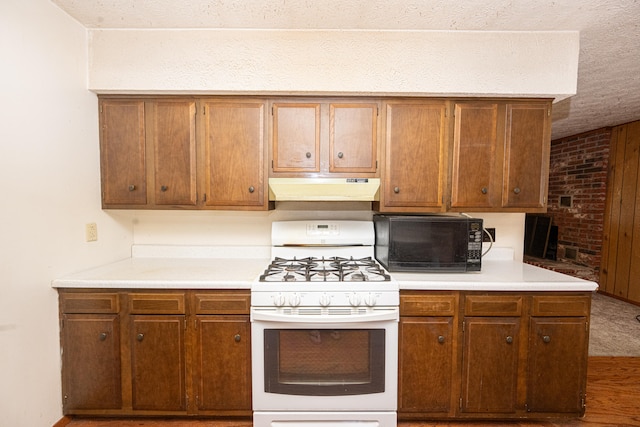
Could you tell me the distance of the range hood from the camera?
1961 millimetres

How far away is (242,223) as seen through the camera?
2.39 metres

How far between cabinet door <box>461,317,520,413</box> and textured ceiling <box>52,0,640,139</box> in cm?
174

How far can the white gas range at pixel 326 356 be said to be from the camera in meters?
1.63

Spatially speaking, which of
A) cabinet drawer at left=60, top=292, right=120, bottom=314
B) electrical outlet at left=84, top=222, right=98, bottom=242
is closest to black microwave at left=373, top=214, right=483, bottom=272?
cabinet drawer at left=60, top=292, right=120, bottom=314

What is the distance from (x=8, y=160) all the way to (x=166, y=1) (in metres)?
1.18

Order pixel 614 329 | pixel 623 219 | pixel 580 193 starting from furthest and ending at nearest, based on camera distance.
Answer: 1. pixel 580 193
2. pixel 623 219
3. pixel 614 329

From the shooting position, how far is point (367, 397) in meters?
1.66

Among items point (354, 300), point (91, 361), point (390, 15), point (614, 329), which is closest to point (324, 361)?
point (354, 300)

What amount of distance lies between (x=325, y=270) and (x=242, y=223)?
90 cm

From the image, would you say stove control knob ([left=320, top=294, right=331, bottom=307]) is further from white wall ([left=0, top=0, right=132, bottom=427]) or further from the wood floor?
white wall ([left=0, top=0, right=132, bottom=427])

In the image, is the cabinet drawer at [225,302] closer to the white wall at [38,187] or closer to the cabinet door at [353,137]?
the white wall at [38,187]

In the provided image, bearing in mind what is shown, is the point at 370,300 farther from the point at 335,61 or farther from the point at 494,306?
the point at 335,61

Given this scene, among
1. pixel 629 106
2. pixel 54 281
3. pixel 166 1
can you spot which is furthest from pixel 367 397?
pixel 629 106

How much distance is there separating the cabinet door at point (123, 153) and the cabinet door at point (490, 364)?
92.4 inches
